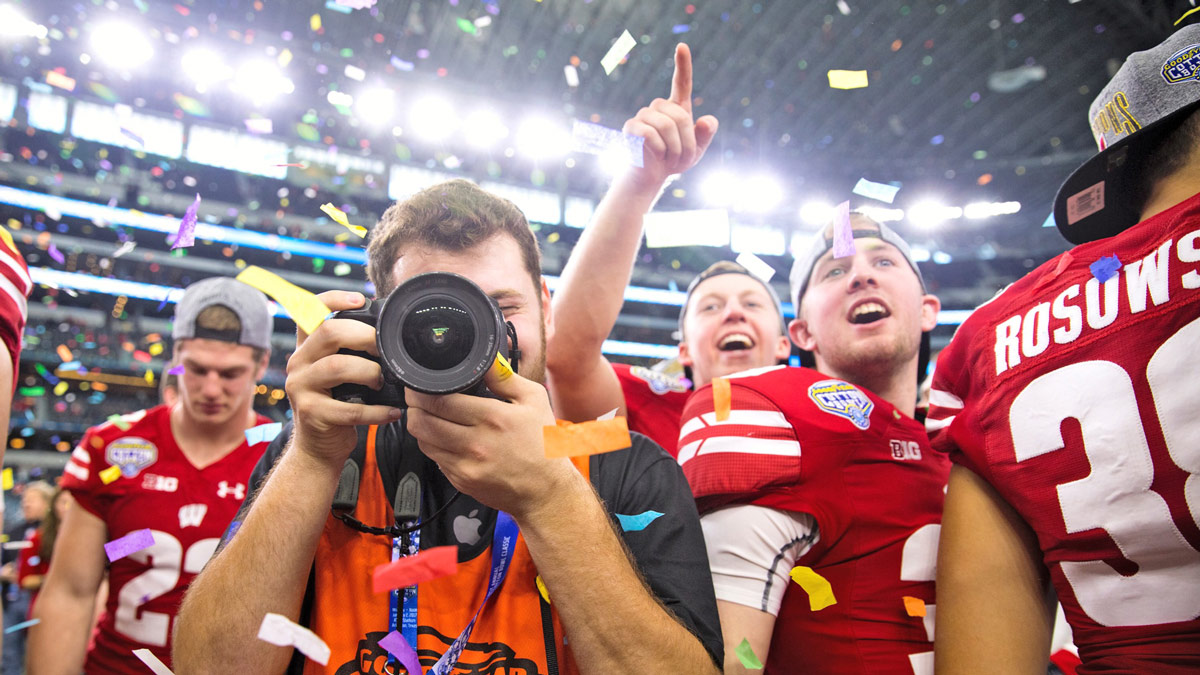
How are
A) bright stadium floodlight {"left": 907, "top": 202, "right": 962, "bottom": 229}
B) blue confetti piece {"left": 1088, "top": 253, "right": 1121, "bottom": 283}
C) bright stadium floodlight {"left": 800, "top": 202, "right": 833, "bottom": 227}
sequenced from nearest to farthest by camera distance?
blue confetti piece {"left": 1088, "top": 253, "right": 1121, "bottom": 283} → bright stadium floodlight {"left": 907, "top": 202, "right": 962, "bottom": 229} → bright stadium floodlight {"left": 800, "top": 202, "right": 833, "bottom": 227}

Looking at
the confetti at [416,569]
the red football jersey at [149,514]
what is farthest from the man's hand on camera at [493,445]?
the red football jersey at [149,514]

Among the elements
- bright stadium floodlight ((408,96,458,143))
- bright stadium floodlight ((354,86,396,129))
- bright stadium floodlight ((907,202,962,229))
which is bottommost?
bright stadium floodlight ((907,202,962,229))

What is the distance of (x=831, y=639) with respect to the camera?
4.31ft

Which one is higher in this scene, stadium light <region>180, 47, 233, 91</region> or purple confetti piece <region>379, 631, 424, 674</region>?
stadium light <region>180, 47, 233, 91</region>

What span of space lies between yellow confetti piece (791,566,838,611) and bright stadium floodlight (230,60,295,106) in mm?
12688

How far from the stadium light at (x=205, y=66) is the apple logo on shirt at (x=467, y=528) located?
12.8 metres

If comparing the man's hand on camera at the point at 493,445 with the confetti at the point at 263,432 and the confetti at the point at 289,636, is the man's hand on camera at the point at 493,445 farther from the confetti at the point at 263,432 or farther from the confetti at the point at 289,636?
the confetti at the point at 263,432

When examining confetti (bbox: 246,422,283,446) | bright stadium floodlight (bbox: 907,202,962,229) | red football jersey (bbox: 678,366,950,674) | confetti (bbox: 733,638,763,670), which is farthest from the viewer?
bright stadium floodlight (bbox: 907,202,962,229)

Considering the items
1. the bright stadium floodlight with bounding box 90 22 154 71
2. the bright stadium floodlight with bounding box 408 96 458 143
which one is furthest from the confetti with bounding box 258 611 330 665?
the bright stadium floodlight with bounding box 90 22 154 71

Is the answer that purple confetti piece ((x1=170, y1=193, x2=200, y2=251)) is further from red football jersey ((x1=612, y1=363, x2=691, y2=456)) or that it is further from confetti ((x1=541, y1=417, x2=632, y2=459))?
red football jersey ((x1=612, y1=363, x2=691, y2=456))

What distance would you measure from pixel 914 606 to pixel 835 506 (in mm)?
232

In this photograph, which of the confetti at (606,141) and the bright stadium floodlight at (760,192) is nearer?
the confetti at (606,141)

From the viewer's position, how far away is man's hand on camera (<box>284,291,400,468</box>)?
94 centimetres

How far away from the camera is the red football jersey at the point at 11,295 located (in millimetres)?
1076
